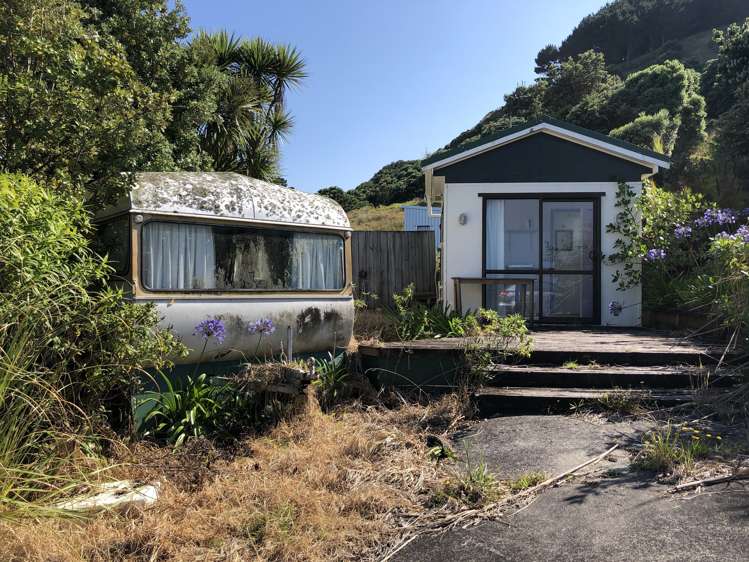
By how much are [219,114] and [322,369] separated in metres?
6.95

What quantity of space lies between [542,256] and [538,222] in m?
0.57

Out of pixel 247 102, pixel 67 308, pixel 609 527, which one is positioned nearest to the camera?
pixel 609 527

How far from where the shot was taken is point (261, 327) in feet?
17.4

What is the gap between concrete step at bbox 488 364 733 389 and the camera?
5609mm

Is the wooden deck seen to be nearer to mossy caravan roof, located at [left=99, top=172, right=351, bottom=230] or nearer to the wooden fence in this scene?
mossy caravan roof, located at [left=99, top=172, right=351, bottom=230]

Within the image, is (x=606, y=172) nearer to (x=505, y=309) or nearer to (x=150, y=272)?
(x=505, y=309)

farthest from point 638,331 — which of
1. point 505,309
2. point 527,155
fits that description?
point 527,155

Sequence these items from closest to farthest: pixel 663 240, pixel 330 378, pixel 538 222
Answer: pixel 330 378 < pixel 663 240 < pixel 538 222

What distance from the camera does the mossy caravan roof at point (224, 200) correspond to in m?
4.95

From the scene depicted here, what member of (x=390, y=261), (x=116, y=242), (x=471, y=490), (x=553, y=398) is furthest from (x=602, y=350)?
(x=390, y=261)

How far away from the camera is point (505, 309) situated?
9234 millimetres

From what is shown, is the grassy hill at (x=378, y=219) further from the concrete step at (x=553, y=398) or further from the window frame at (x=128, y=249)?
the window frame at (x=128, y=249)

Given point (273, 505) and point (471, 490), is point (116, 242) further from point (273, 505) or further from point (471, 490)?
point (471, 490)

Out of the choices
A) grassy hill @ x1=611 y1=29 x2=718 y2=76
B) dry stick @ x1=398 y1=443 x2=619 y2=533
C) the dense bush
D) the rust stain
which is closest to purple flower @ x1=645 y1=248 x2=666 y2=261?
the dense bush
